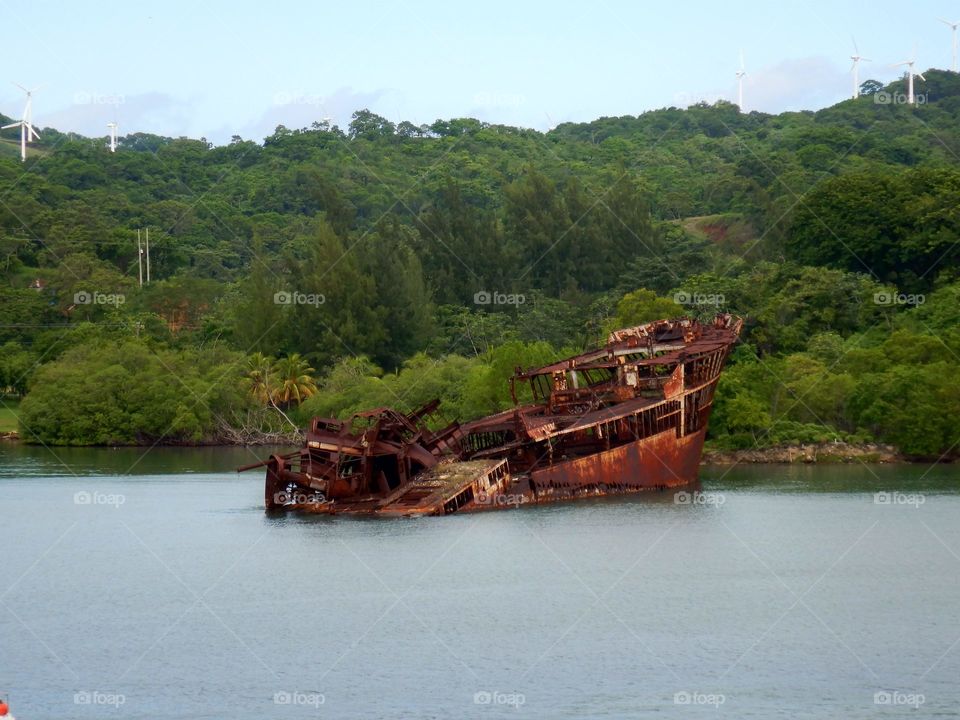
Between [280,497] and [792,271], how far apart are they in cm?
4582

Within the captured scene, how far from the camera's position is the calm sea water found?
33500 millimetres

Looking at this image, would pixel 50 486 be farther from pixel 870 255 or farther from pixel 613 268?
pixel 613 268

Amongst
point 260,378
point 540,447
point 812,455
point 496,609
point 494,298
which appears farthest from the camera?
point 494,298

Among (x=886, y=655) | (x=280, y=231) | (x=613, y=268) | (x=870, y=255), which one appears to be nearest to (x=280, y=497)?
(x=886, y=655)

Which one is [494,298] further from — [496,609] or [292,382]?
[496,609]

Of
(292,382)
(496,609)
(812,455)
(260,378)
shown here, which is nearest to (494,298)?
(292,382)

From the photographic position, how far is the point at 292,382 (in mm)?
106000

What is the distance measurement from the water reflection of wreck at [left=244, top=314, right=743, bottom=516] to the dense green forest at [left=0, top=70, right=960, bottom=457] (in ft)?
45.8

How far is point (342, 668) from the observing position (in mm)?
35969

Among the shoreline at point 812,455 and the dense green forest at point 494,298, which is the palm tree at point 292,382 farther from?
the shoreline at point 812,455

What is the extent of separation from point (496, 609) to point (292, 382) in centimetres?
6526

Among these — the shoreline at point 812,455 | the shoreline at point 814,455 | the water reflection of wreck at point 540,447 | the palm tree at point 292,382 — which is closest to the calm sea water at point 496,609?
the water reflection of wreck at point 540,447

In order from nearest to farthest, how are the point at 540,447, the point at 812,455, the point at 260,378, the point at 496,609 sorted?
1. the point at 496,609
2. the point at 540,447
3. the point at 812,455
4. the point at 260,378

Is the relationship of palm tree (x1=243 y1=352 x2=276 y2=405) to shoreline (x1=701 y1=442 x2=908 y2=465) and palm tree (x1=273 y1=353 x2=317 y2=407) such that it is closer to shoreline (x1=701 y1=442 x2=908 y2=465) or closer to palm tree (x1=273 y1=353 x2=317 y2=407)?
palm tree (x1=273 y1=353 x2=317 y2=407)
